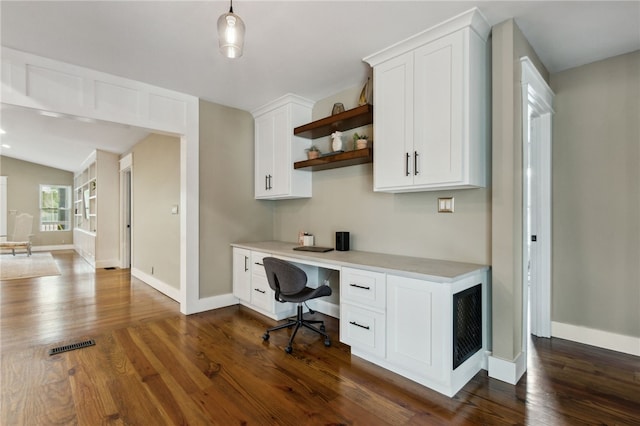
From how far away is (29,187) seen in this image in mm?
9445

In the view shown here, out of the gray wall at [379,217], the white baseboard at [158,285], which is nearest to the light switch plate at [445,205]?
the gray wall at [379,217]

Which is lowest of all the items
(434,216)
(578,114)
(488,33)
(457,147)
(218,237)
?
(218,237)

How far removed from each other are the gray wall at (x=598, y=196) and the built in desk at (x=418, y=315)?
117cm

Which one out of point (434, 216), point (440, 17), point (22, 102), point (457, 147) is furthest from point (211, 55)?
point (434, 216)

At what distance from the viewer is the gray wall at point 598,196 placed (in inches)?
99.5

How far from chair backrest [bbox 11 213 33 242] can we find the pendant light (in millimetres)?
10372

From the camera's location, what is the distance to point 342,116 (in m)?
3.00

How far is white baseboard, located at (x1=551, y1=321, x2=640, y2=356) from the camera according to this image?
2521 mm

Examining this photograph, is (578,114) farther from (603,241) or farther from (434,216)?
(434,216)

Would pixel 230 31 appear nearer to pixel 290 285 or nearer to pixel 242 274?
pixel 290 285

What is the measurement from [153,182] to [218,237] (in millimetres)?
2040

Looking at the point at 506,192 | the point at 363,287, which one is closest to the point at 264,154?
the point at 363,287

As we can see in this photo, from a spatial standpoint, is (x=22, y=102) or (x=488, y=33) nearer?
(x=488, y=33)

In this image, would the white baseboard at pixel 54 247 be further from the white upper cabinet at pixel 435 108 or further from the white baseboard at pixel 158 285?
the white upper cabinet at pixel 435 108
